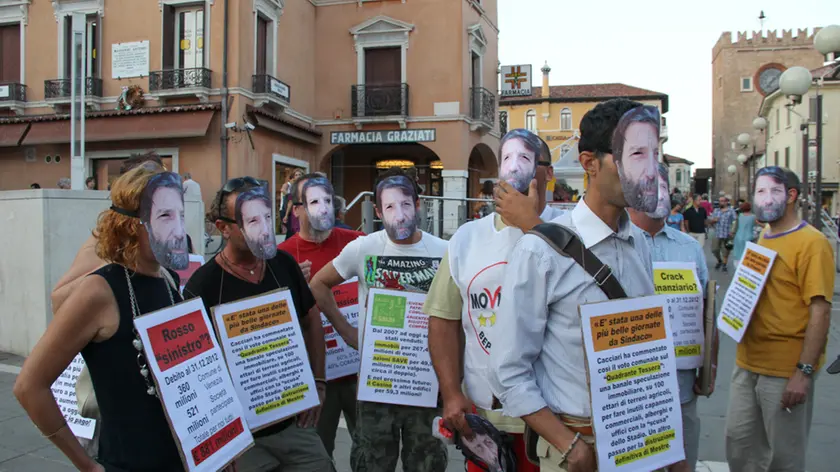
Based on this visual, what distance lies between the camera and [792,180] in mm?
3887

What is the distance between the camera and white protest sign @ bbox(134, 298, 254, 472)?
7.38ft

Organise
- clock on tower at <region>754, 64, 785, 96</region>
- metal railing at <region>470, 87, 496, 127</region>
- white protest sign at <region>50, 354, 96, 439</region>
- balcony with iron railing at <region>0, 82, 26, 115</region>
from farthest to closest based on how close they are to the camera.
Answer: clock on tower at <region>754, 64, 785, 96</region>, metal railing at <region>470, 87, 496, 127</region>, balcony with iron railing at <region>0, 82, 26, 115</region>, white protest sign at <region>50, 354, 96, 439</region>

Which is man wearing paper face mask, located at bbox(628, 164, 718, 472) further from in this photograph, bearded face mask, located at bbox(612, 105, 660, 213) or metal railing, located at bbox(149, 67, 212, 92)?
metal railing, located at bbox(149, 67, 212, 92)

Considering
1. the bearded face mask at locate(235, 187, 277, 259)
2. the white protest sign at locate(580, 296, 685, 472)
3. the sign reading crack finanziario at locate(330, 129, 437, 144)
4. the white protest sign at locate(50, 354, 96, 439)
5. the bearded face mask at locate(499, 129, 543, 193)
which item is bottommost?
the white protest sign at locate(50, 354, 96, 439)

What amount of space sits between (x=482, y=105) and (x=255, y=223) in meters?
20.8

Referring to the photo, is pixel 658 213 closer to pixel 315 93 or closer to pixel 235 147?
pixel 235 147

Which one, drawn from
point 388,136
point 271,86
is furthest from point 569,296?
point 388,136

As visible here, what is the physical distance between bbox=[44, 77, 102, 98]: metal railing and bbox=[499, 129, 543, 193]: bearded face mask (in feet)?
63.2

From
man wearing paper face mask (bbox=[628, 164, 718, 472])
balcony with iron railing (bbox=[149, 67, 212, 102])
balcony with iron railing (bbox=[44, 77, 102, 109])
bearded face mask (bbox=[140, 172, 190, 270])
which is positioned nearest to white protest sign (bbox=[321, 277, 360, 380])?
bearded face mask (bbox=[140, 172, 190, 270])

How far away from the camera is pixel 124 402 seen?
2.31 meters

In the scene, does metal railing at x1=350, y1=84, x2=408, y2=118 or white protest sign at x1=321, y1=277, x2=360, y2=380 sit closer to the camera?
white protest sign at x1=321, y1=277, x2=360, y2=380

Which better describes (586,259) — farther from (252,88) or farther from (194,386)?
(252,88)

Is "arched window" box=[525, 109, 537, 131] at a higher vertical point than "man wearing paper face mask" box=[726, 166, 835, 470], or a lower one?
higher

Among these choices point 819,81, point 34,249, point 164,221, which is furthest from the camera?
point 819,81
